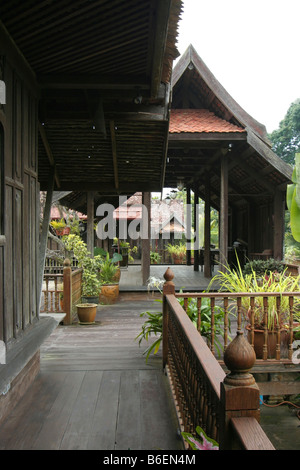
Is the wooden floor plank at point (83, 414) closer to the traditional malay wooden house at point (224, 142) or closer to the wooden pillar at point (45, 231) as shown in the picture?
the wooden pillar at point (45, 231)

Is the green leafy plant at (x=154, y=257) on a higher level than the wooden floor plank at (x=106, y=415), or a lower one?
higher

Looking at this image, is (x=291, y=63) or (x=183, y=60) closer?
(x=183, y=60)

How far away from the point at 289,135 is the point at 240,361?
104 ft

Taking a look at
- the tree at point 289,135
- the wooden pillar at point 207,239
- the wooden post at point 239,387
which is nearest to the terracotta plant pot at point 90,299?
the wooden pillar at point 207,239

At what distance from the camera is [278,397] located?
5.80 m

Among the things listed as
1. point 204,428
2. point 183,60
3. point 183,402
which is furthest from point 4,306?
point 183,60

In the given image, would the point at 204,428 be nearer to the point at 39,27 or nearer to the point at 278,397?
the point at 39,27

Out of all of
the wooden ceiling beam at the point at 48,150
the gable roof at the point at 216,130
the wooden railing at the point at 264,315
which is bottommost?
the wooden railing at the point at 264,315

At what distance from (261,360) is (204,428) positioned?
9.28 feet

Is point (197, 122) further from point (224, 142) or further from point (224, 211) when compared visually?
point (224, 211)

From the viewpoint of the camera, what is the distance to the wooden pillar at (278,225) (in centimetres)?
991

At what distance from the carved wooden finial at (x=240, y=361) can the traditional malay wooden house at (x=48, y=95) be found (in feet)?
5.82

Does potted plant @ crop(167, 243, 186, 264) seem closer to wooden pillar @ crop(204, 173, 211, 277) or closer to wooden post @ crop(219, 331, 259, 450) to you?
wooden pillar @ crop(204, 173, 211, 277)

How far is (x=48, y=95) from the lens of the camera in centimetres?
415
